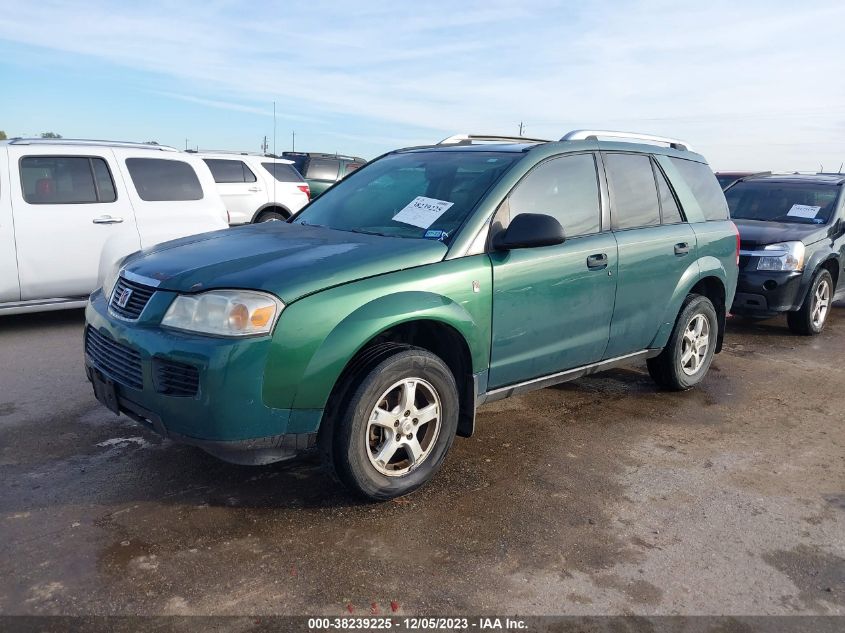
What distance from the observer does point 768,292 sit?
7.52 meters

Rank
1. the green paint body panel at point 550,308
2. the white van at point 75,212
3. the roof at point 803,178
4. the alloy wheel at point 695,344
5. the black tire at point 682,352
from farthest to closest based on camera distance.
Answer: the roof at point 803,178, the white van at point 75,212, the alloy wheel at point 695,344, the black tire at point 682,352, the green paint body panel at point 550,308

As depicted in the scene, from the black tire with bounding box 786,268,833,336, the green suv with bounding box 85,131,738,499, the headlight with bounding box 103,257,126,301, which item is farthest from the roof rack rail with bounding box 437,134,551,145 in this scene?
the black tire with bounding box 786,268,833,336

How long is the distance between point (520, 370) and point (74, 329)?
4.92 meters

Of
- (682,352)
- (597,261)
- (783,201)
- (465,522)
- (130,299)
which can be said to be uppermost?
(783,201)

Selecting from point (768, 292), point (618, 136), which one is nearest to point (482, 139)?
point (618, 136)

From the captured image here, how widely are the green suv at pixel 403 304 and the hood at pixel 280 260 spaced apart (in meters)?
0.01

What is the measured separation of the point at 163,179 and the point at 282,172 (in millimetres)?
6493

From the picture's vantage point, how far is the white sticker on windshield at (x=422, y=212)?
397cm

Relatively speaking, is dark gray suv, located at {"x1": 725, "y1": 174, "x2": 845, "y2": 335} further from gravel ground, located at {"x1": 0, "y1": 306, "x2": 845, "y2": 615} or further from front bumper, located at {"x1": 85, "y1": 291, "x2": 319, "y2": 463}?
front bumper, located at {"x1": 85, "y1": 291, "x2": 319, "y2": 463}

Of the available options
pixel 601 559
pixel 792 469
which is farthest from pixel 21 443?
pixel 792 469

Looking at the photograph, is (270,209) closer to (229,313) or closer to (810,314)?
(810,314)

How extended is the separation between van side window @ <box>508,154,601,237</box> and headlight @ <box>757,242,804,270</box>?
3.87 meters

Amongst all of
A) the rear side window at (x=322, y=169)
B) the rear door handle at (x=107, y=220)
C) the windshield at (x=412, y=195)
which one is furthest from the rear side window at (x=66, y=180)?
the rear side window at (x=322, y=169)

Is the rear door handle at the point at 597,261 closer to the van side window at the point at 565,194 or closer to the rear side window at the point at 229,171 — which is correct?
the van side window at the point at 565,194
